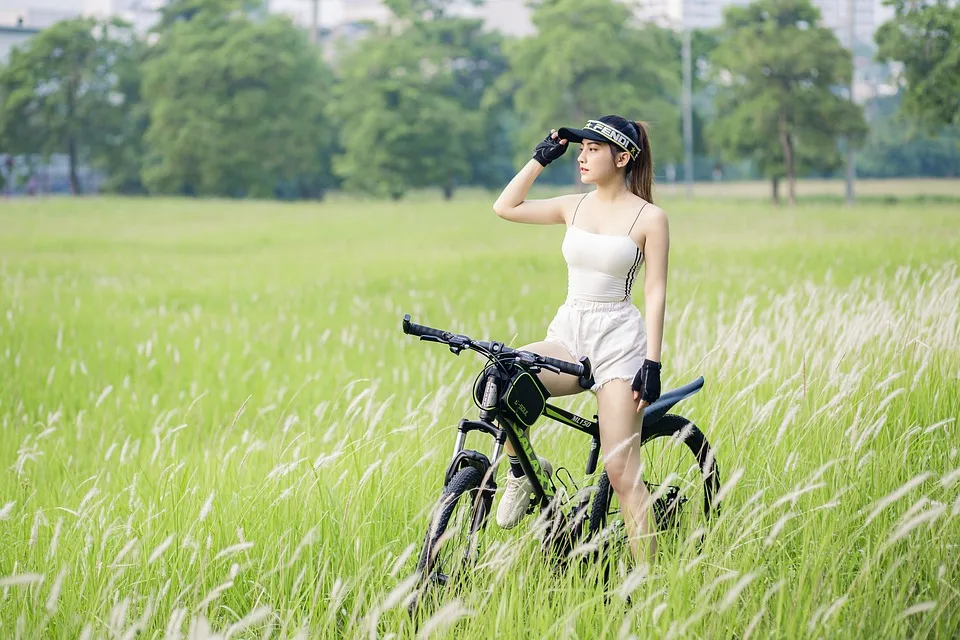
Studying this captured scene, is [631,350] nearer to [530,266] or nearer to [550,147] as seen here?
[550,147]

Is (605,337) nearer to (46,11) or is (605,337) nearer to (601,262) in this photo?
(601,262)

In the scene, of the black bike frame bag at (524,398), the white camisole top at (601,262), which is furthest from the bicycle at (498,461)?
the white camisole top at (601,262)

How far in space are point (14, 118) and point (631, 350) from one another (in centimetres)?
5315

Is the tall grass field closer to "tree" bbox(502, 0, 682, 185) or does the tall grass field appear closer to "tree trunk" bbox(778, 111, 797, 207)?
"tree trunk" bbox(778, 111, 797, 207)

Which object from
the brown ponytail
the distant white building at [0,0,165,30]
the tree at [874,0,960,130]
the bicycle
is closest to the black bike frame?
the bicycle

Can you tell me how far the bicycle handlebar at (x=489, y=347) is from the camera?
3352 millimetres

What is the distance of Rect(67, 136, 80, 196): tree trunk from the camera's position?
53.7 m

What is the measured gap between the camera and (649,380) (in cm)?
375

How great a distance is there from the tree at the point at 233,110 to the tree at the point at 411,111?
7.72 ft

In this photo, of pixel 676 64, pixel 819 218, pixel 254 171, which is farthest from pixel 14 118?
pixel 819 218

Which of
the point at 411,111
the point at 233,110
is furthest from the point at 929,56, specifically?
the point at 233,110

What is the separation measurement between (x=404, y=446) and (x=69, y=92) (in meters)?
53.6

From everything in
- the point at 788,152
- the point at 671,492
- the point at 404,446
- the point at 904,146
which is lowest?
the point at 671,492

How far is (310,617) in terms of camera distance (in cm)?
345
